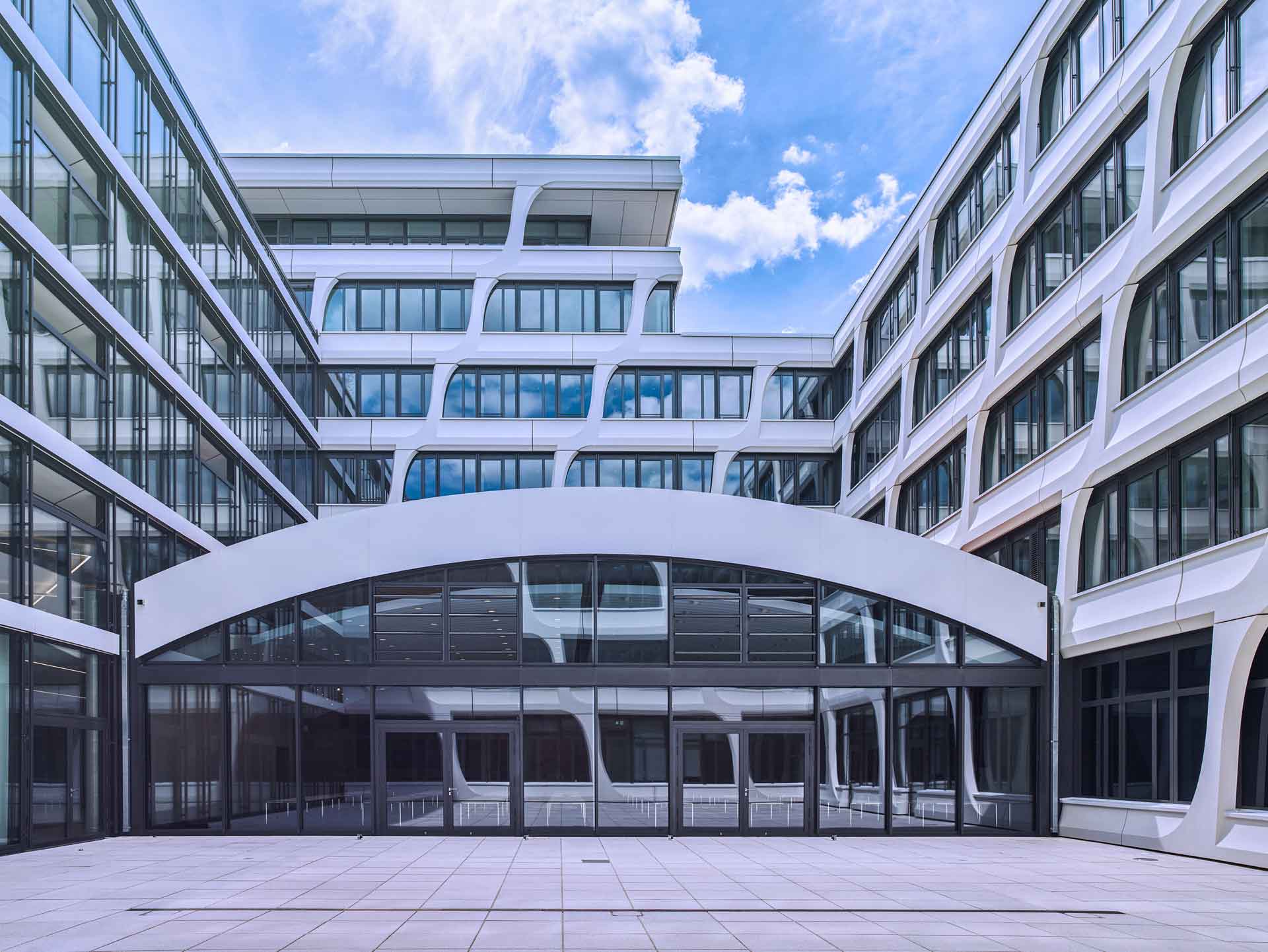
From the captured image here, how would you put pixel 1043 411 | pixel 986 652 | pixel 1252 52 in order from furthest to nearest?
pixel 1043 411
pixel 986 652
pixel 1252 52

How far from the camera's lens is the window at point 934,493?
30.4 metres

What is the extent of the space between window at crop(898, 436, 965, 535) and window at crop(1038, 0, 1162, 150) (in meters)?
7.96

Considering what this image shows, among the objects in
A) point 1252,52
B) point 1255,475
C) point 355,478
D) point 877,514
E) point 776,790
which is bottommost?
point 776,790

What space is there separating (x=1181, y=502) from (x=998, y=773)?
632 centimetres

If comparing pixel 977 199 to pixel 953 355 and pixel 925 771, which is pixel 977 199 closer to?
pixel 953 355

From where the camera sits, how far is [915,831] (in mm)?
22953

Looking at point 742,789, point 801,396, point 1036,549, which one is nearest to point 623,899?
point 742,789

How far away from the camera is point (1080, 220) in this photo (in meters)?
23.6

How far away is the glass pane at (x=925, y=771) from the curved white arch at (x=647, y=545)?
80.8 inches

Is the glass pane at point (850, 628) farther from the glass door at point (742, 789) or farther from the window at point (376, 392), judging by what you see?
the window at point (376, 392)

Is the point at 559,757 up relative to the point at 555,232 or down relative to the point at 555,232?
down

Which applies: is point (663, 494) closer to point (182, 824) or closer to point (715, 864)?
point (715, 864)

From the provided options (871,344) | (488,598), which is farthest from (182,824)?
(871,344)

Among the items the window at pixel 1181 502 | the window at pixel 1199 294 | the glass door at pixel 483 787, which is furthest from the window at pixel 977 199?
the glass door at pixel 483 787
